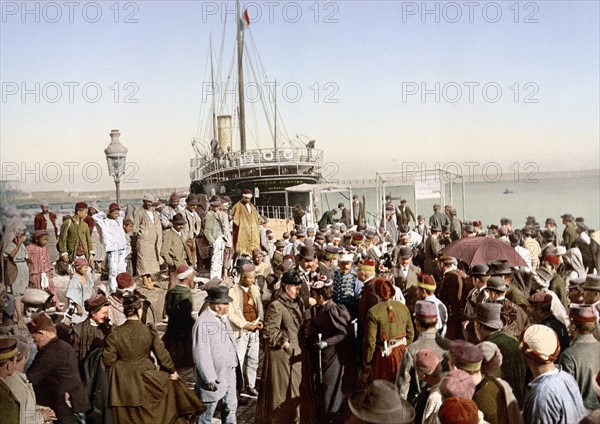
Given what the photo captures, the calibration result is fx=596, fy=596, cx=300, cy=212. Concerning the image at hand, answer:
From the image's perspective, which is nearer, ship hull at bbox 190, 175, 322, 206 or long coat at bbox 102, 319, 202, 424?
long coat at bbox 102, 319, 202, 424

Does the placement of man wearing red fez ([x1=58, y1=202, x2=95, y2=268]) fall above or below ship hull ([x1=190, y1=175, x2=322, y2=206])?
below

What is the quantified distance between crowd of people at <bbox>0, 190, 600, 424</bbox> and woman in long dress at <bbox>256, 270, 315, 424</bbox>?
1 centimetres

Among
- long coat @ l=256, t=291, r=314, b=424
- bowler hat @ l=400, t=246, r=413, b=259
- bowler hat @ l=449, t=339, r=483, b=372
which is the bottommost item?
long coat @ l=256, t=291, r=314, b=424

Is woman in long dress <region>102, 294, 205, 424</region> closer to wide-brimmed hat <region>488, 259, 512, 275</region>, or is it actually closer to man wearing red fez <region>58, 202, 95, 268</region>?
wide-brimmed hat <region>488, 259, 512, 275</region>

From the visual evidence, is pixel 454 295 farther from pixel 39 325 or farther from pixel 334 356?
pixel 39 325

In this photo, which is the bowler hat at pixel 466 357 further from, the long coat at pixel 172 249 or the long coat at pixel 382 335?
the long coat at pixel 172 249

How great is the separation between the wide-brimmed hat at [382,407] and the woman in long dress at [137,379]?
1956 mm

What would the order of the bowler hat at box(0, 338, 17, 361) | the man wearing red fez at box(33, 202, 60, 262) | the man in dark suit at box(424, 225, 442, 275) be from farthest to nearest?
the man wearing red fez at box(33, 202, 60, 262), the man in dark suit at box(424, 225, 442, 275), the bowler hat at box(0, 338, 17, 361)

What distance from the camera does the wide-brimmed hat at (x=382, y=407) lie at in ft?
11.9

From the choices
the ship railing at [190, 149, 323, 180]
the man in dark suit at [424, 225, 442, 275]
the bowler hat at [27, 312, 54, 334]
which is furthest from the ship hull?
the bowler hat at [27, 312, 54, 334]

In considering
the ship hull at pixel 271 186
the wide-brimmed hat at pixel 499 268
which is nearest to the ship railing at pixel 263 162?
the ship hull at pixel 271 186

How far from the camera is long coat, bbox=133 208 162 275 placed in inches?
424

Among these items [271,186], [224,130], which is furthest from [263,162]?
[224,130]

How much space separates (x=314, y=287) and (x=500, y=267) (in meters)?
2.22
